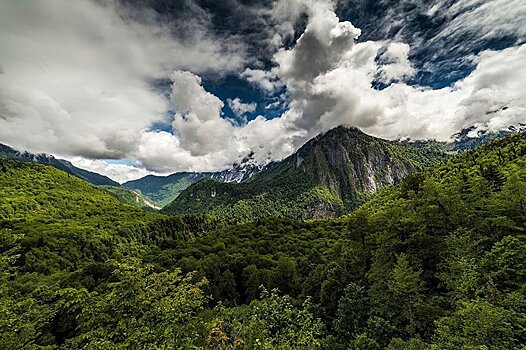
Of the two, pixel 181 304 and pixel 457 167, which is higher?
pixel 457 167

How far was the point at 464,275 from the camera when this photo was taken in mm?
22531

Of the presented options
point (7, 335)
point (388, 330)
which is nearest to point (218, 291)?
point (388, 330)

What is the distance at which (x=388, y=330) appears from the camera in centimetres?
2794

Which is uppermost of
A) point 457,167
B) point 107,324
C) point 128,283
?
point 457,167

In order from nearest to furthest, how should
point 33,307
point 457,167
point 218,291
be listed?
point 33,307 → point 218,291 → point 457,167

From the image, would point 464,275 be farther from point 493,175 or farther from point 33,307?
point 493,175

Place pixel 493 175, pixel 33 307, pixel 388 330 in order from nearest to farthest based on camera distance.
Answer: pixel 33 307
pixel 388 330
pixel 493 175

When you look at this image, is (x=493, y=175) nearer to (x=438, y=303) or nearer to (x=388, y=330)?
(x=438, y=303)

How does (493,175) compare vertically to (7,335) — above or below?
above

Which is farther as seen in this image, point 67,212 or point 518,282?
point 67,212

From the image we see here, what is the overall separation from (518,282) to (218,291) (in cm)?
5996


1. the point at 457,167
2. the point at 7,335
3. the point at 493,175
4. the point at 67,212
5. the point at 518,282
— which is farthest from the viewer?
the point at 67,212

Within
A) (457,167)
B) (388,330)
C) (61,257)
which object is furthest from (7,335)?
(457,167)

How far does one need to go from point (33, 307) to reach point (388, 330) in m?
32.9
